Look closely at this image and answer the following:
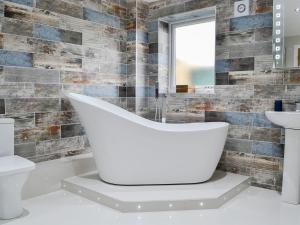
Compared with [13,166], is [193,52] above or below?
above

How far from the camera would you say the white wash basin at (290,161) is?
97.5 inches

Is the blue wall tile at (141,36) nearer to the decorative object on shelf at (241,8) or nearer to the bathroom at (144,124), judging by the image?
the bathroom at (144,124)

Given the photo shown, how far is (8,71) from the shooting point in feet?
8.79

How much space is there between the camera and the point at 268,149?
292 cm

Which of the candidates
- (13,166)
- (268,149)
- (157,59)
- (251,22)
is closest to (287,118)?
(268,149)

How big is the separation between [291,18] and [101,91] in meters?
2.24

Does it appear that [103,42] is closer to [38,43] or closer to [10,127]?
[38,43]

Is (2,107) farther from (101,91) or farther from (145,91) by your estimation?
(145,91)

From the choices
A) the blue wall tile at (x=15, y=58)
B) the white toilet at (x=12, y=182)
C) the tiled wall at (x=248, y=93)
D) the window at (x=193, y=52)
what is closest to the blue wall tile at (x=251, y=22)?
the tiled wall at (x=248, y=93)

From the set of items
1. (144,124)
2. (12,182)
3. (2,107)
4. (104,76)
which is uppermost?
(104,76)

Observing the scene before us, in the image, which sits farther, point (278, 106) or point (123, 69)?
point (123, 69)

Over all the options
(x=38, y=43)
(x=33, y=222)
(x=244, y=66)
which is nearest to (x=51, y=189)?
(x=33, y=222)

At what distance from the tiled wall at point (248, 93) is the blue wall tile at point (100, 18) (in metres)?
1.01

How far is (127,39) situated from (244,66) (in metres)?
1.64
